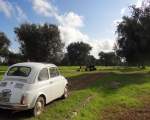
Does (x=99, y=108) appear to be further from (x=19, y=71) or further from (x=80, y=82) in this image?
(x=80, y=82)

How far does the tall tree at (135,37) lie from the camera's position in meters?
35.3

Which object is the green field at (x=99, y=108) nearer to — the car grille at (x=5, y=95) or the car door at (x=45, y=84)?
the car door at (x=45, y=84)

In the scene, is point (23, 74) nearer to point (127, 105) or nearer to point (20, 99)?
point (20, 99)

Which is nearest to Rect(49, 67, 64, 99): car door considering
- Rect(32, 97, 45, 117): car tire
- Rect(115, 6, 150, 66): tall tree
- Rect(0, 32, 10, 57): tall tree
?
Rect(32, 97, 45, 117): car tire

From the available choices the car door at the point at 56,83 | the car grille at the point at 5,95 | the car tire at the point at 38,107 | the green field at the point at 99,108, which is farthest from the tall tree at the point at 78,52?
the car grille at the point at 5,95

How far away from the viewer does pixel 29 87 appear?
11.0 metres

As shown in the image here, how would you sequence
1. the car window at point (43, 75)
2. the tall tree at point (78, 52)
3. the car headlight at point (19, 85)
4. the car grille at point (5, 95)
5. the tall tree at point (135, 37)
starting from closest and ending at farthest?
the car grille at point (5, 95)
the car headlight at point (19, 85)
the car window at point (43, 75)
the tall tree at point (135, 37)
the tall tree at point (78, 52)

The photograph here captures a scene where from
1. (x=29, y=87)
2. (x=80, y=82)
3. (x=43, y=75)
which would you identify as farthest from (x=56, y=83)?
(x=80, y=82)

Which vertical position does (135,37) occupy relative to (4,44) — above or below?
below

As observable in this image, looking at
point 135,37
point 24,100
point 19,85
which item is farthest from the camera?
point 135,37

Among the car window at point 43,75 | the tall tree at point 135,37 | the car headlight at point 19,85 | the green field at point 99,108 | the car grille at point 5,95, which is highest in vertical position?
the tall tree at point 135,37

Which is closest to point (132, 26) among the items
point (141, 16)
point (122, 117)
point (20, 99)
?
point (141, 16)

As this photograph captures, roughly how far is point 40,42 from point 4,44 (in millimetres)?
23989

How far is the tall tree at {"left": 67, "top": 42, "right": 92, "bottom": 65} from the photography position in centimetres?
12306
